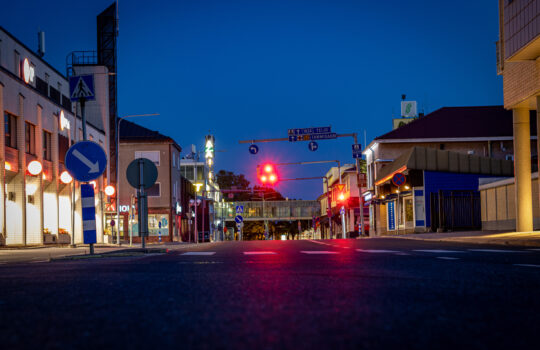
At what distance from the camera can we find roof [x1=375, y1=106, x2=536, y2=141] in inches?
2094

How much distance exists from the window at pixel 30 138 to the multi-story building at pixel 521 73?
77.0 feet

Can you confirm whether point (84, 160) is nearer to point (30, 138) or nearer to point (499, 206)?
point (30, 138)

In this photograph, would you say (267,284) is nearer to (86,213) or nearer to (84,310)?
(84,310)

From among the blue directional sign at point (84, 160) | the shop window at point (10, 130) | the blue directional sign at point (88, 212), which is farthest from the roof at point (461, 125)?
the blue directional sign at point (84, 160)

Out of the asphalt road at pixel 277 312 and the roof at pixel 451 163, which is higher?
the roof at pixel 451 163

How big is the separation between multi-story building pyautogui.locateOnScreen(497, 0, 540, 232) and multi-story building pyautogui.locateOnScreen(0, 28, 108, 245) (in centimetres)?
2086

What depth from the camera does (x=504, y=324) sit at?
3119 millimetres

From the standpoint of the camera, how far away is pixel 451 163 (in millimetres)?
45406

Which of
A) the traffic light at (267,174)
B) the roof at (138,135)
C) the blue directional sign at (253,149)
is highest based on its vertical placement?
the roof at (138,135)

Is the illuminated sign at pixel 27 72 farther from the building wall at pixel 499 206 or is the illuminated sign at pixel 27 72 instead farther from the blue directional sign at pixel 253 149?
the building wall at pixel 499 206

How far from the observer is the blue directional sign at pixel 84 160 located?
1317 centimetres

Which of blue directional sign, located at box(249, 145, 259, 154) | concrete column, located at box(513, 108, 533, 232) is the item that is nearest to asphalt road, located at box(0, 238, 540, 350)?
concrete column, located at box(513, 108, 533, 232)

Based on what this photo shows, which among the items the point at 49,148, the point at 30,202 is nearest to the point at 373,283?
the point at 30,202

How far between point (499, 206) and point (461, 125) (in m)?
20.9
